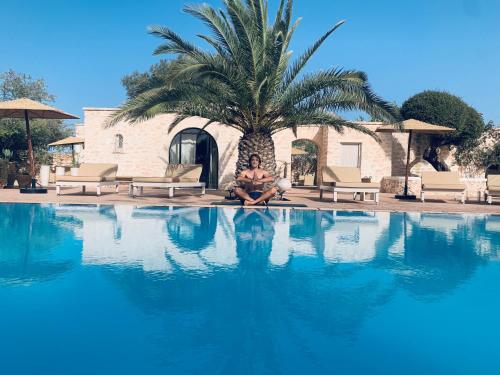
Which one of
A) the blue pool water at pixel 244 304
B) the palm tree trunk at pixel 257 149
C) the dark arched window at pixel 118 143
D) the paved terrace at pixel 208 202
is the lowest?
the blue pool water at pixel 244 304

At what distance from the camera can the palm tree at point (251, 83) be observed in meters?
10.1

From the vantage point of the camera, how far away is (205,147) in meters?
18.8

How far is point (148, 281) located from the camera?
3.46 metres

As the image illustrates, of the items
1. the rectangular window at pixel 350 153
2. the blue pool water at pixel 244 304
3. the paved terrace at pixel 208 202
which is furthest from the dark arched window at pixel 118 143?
the blue pool water at pixel 244 304

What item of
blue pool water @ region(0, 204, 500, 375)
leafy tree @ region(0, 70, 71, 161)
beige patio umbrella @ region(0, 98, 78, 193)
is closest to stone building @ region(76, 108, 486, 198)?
beige patio umbrella @ region(0, 98, 78, 193)

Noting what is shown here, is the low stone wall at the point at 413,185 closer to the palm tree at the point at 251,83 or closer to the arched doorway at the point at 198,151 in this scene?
the palm tree at the point at 251,83

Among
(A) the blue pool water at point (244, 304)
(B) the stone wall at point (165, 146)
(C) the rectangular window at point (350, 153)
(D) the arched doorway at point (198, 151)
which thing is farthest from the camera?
(C) the rectangular window at point (350, 153)

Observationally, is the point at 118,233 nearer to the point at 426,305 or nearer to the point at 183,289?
the point at 183,289

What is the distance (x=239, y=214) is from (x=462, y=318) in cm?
610

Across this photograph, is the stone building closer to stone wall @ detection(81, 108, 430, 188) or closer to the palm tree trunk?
stone wall @ detection(81, 108, 430, 188)

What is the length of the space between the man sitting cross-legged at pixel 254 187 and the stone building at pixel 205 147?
24.2 feet

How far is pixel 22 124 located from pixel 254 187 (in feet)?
52.9

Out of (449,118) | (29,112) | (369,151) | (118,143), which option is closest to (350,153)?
(369,151)

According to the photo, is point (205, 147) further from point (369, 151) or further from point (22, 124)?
point (22, 124)
